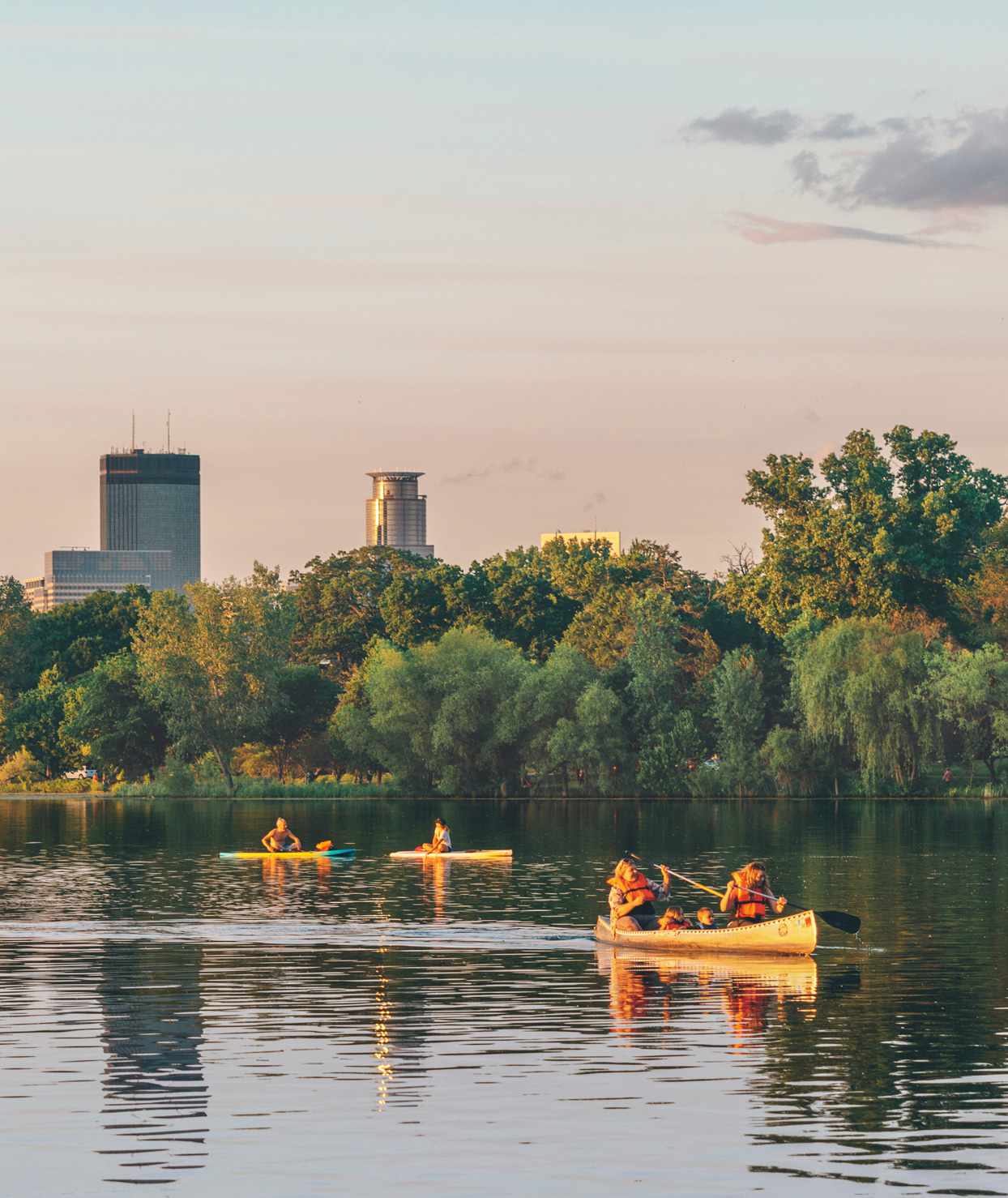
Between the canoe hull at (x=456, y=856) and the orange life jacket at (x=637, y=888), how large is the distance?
26.7 metres

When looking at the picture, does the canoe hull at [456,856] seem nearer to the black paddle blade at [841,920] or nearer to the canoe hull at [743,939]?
the canoe hull at [743,939]

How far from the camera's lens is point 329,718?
461 ft

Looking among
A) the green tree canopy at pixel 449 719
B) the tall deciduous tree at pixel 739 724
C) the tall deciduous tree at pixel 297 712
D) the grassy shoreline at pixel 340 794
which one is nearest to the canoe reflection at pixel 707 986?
the grassy shoreline at pixel 340 794

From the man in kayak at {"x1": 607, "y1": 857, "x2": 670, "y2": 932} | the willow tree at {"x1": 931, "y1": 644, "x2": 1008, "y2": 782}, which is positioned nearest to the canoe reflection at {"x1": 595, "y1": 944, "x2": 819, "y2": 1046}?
the man in kayak at {"x1": 607, "y1": 857, "x2": 670, "y2": 932}

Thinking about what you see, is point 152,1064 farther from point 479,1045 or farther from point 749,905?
point 749,905

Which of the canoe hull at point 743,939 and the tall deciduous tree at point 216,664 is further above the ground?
the tall deciduous tree at point 216,664

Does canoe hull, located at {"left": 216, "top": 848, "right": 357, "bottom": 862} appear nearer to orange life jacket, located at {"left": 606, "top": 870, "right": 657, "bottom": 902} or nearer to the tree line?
orange life jacket, located at {"left": 606, "top": 870, "right": 657, "bottom": 902}

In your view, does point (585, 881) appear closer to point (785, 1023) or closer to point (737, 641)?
point (785, 1023)

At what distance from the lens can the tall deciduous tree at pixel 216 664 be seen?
134m

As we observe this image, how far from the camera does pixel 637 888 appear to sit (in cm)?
4191

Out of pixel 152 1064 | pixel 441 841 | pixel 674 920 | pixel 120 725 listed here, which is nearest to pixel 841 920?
pixel 674 920

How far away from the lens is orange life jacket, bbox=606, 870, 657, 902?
137ft

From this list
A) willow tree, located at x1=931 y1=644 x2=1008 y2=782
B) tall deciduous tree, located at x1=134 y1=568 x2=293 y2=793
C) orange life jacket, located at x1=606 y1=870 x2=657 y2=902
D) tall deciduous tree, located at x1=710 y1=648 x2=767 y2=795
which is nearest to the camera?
orange life jacket, located at x1=606 y1=870 x2=657 y2=902

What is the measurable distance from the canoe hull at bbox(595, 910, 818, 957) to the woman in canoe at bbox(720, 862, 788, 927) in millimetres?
922
